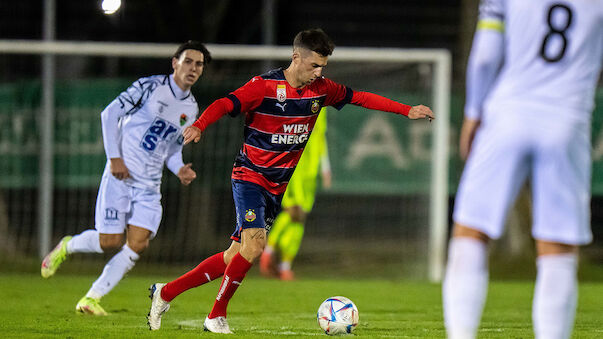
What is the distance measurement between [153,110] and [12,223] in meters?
5.69

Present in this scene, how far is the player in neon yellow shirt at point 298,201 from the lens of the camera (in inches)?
401

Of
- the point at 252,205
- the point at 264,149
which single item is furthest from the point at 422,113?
the point at 252,205

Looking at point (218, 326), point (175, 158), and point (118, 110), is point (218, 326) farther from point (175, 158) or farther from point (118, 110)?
point (118, 110)

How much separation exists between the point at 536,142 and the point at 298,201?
701 cm

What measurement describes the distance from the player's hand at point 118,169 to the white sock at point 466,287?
139 inches

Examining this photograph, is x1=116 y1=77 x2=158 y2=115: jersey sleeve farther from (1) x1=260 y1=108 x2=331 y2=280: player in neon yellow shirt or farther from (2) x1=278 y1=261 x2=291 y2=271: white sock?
(2) x1=278 y1=261 x2=291 y2=271: white sock

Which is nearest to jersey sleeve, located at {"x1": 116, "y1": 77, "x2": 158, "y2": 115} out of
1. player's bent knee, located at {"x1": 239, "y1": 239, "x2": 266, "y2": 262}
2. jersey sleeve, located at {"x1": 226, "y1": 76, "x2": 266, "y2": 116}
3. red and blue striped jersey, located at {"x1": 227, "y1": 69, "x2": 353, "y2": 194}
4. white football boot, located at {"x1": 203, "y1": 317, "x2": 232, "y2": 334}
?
red and blue striped jersey, located at {"x1": 227, "y1": 69, "x2": 353, "y2": 194}

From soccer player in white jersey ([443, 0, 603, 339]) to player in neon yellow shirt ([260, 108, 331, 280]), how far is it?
6.72 meters

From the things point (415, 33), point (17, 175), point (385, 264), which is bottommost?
point (385, 264)

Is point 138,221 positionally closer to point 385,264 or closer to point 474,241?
point 474,241

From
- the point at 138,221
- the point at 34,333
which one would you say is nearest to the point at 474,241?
the point at 34,333

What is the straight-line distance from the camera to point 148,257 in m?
11.5

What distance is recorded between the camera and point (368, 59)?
1103 cm

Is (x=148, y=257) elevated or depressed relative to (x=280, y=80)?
depressed
